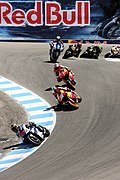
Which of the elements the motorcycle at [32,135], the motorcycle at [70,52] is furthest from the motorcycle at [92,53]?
the motorcycle at [32,135]

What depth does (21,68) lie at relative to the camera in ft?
98.5

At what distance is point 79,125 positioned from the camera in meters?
20.2

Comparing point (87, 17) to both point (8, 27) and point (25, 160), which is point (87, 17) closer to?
point (8, 27)

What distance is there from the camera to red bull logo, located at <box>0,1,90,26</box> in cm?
3794

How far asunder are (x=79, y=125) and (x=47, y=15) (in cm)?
1930

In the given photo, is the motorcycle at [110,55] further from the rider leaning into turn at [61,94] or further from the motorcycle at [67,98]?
the rider leaning into turn at [61,94]

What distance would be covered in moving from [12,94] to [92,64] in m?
7.60

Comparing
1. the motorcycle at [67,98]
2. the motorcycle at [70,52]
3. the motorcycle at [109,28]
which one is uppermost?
the motorcycle at [109,28]

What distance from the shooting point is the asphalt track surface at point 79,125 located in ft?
51.5

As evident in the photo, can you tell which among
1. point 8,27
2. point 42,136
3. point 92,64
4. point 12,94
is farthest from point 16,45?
point 42,136

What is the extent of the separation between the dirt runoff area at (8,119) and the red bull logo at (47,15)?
549 inches

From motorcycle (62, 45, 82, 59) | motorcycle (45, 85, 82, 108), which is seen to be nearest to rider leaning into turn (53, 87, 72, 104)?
motorcycle (45, 85, 82, 108)

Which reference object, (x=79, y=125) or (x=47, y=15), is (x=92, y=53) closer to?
(x=47, y=15)

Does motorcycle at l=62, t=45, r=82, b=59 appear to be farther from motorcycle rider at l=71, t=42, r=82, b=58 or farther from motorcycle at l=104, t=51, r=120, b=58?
motorcycle at l=104, t=51, r=120, b=58
